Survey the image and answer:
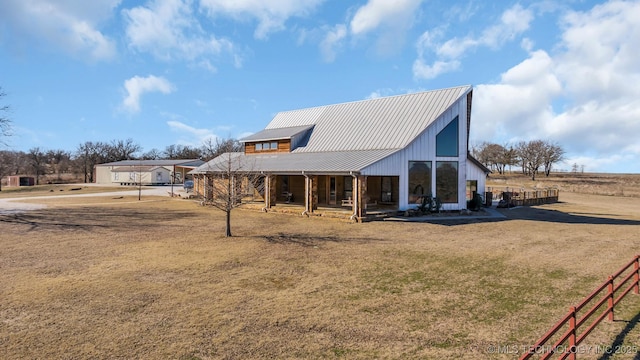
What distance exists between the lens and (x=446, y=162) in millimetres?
23609

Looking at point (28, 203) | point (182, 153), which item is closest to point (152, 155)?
point (182, 153)

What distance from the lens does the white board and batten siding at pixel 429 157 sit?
848 inches

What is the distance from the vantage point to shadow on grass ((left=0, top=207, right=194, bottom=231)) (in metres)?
18.5

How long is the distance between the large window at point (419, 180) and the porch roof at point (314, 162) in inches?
69.4

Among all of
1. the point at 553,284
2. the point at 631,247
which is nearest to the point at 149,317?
the point at 553,284

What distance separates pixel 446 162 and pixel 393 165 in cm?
415

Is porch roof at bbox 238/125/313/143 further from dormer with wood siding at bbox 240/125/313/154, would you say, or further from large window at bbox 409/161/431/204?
large window at bbox 409/161/431/204

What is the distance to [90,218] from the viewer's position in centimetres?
2141

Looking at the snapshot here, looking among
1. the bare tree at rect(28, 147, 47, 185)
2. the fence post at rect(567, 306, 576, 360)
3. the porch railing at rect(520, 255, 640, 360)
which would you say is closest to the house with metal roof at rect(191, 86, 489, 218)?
the porch railing at rect(520, 255, 640, 360)

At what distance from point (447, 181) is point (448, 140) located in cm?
258

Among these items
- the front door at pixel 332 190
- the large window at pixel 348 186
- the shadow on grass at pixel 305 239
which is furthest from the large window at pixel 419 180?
the shadow on grass at pixel 305 239

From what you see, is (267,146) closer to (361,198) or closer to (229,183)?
Answer: (361,198)

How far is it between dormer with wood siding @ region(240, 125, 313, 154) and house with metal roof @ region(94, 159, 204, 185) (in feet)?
100

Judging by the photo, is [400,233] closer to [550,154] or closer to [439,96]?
[439,96]
